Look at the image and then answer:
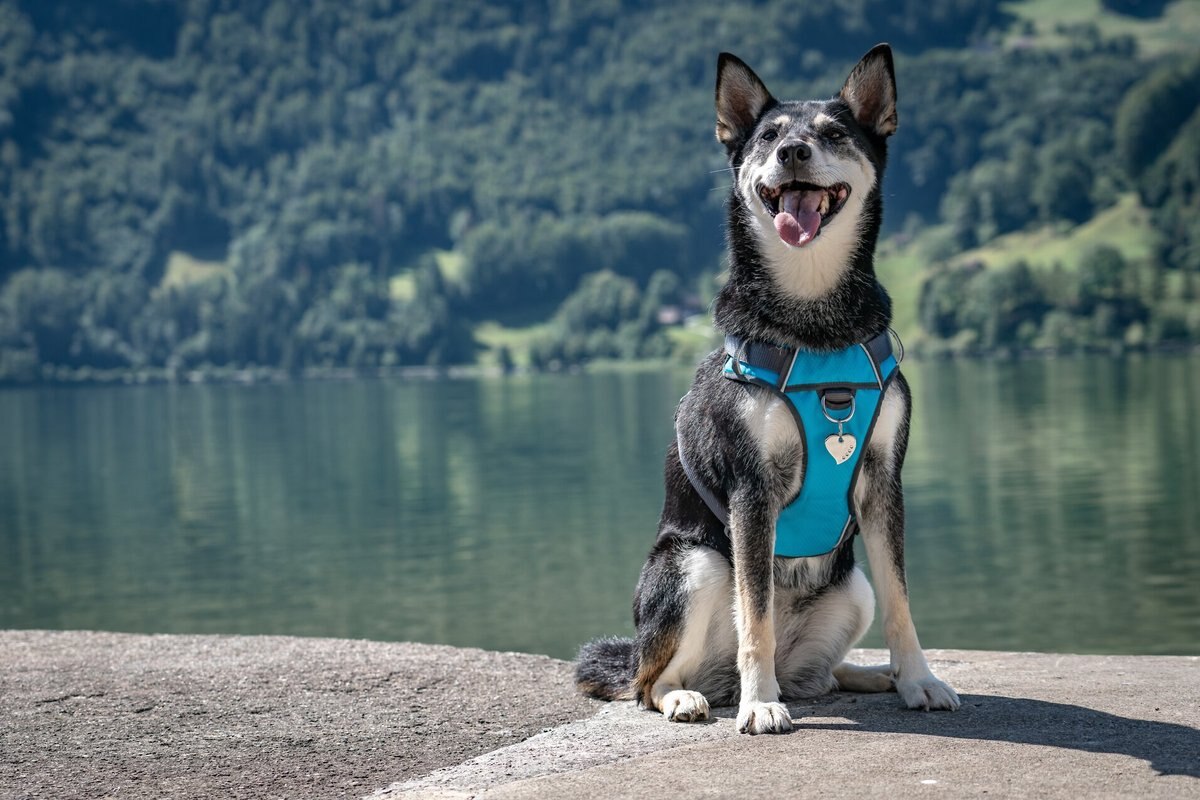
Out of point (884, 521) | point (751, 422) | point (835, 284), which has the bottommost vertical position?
point (884, 521)

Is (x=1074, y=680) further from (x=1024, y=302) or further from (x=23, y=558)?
(x=1024, y=302)

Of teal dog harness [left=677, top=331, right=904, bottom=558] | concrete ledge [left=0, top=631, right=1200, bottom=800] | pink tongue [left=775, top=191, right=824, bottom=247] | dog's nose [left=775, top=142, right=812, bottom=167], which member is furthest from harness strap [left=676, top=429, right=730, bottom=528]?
dog's nose [left=775, top=142, right=812, bottom=167]

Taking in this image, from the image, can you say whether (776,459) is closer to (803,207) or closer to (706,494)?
(706,494)

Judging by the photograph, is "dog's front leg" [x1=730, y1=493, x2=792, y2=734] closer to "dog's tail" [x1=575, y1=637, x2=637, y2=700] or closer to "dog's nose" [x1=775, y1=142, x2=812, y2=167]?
"dog's tail" [x1=575, y1=637, x2=637, y2=700]

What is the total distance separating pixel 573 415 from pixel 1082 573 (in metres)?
76.6

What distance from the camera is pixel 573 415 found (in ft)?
363

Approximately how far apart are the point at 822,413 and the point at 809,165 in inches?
52.2

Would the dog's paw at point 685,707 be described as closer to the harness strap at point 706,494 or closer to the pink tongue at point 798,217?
the harness strap at point 706,494

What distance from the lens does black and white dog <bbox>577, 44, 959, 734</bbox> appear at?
7.90m

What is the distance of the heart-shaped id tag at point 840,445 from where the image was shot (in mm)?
7875

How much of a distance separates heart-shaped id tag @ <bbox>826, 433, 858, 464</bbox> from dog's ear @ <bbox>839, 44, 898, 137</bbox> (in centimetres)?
175

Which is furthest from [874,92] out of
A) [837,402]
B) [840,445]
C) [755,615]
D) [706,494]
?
[755,615]

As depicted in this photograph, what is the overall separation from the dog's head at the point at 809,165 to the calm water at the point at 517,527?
768 inches

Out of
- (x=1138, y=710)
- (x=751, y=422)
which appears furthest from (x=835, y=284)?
(x=1138, y=710)
